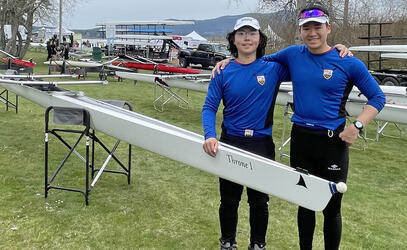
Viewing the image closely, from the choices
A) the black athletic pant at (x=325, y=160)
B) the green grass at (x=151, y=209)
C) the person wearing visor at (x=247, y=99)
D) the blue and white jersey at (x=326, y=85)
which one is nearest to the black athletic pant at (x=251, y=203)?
the person wearing visor at (x=247, y=99)

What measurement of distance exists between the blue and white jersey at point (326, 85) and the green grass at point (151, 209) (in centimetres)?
120

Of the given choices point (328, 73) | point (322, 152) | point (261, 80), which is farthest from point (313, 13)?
point (322, 152)

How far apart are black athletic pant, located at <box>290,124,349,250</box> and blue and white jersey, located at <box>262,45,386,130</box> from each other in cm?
6

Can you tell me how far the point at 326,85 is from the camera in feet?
7.19

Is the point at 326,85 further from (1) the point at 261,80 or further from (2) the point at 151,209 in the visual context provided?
(2) the point at 151,209

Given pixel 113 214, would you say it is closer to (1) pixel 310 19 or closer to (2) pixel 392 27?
(1) pixel 310 19

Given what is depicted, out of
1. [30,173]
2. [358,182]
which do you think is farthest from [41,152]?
[358,182]

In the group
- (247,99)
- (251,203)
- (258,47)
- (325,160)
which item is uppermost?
(258,47)

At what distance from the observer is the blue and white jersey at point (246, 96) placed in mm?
2344

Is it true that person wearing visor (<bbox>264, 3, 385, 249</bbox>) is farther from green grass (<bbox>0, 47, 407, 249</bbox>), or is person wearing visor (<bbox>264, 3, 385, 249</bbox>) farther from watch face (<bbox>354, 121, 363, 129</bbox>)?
green grass (<bbox>0, 47, 407, 249</bbox>)

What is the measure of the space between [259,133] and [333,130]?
428 mm

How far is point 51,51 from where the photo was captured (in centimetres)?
2312

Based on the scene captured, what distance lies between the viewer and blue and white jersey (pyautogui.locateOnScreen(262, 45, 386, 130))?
7.12ft

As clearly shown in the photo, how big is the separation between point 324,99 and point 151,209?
2.03m
